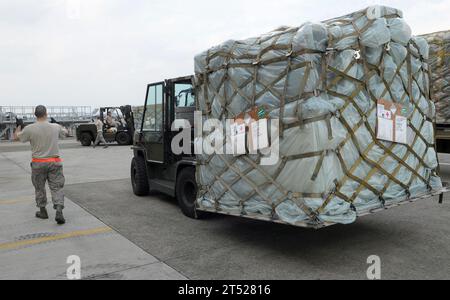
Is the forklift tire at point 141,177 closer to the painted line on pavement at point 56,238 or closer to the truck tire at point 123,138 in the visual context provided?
the painted line on pavement at point 56,238

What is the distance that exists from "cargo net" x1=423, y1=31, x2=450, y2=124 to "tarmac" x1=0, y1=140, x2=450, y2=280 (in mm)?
2773

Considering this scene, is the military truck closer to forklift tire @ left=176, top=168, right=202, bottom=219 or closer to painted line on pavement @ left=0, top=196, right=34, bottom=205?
painted line on pavement @ left=0, top=196, right=34, bottom=205

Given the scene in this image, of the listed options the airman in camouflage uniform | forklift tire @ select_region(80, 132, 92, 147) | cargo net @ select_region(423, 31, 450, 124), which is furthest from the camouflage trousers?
forklift tire @ select_region(80, 132, 92, 147)

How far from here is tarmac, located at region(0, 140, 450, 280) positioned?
4066mm

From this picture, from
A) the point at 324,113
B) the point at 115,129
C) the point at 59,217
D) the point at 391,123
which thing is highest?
the point at 324,113

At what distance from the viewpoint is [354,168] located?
4312mm

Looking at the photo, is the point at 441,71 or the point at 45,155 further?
the point at 441,71

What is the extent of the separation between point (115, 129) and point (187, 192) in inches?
721

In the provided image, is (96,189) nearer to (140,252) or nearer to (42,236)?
(42,236)

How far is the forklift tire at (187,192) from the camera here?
6184 mm

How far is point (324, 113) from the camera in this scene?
13.0 ft

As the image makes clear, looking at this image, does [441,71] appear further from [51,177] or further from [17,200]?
[17,200]

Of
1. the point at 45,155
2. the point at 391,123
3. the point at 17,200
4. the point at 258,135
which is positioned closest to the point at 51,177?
the point at 45,155
